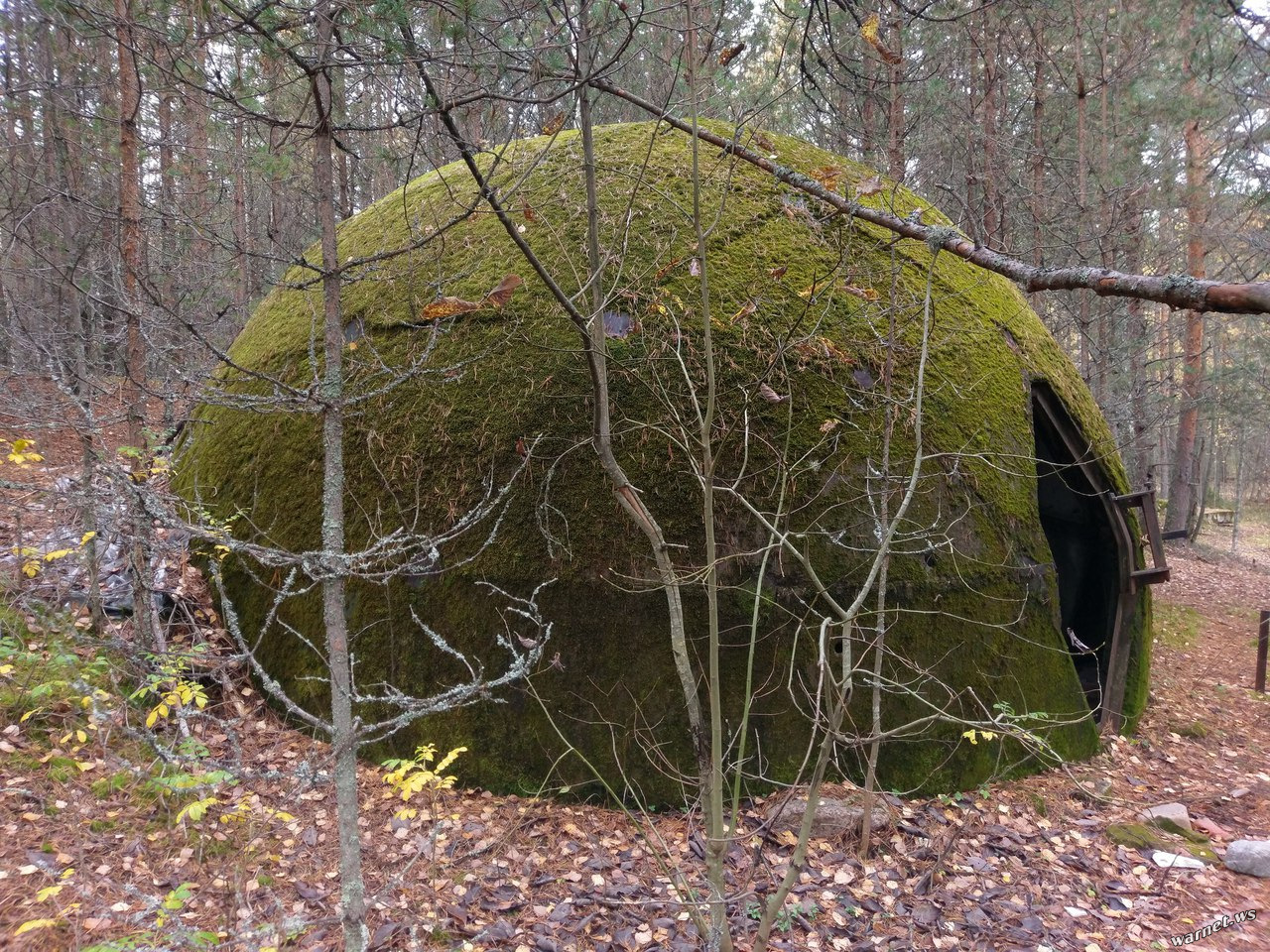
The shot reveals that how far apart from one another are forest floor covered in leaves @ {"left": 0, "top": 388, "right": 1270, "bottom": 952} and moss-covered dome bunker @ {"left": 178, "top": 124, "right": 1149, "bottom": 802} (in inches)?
11.8

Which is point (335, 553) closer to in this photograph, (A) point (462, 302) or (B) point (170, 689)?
(A) point (462, 302)

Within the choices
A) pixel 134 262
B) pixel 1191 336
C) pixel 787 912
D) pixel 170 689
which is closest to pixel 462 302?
pixel 134 262

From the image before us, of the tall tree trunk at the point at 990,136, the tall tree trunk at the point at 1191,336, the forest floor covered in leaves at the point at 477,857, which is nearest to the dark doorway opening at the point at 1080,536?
the forest floor covered in leaves at the point at 477,857

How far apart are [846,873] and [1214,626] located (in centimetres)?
814

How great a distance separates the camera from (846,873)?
348 cm

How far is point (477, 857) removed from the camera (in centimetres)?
346

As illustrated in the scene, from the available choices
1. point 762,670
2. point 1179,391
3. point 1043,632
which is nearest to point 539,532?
point 762,670

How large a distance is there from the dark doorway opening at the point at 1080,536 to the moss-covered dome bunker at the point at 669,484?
0.37 feet

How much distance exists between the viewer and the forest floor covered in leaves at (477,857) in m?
2.96

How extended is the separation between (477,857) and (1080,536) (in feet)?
16.5

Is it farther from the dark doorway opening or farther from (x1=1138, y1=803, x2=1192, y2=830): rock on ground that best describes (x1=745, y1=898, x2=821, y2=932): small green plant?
the dark doorway opening

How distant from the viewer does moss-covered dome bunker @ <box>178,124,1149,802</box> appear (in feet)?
12.7

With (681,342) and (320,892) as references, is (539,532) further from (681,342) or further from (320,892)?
(320,892)

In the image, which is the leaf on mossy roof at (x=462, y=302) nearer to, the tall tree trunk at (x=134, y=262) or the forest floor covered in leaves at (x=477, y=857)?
the forest floor covered in leaves at (x=477, y=857)
